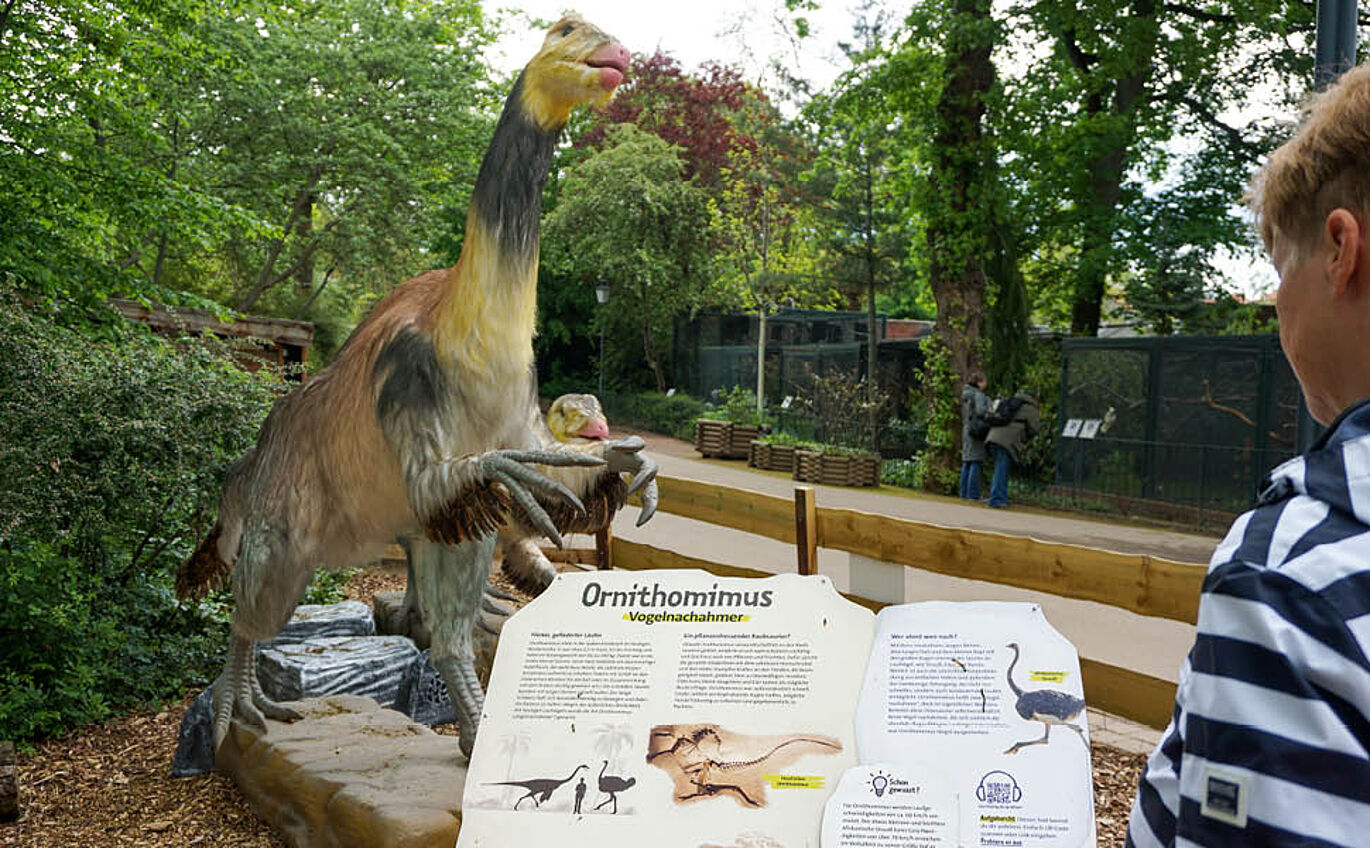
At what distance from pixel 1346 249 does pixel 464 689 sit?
9.80 feet

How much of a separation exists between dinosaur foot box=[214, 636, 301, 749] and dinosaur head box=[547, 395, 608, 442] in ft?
4.58

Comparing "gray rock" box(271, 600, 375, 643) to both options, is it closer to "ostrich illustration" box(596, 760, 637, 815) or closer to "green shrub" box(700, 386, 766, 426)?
"ostrich illustration" box(596, 760, 637, 815)

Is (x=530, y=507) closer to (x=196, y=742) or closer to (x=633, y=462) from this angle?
(x=633, y=462)

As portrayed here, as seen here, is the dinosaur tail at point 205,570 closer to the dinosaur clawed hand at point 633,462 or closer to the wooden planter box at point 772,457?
the dinosaur clawed hand at point 633,462

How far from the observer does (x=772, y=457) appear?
57.7 ft

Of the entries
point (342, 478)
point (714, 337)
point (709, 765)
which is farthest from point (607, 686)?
point (714, 337)

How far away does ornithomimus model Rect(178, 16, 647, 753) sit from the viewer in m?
3.11

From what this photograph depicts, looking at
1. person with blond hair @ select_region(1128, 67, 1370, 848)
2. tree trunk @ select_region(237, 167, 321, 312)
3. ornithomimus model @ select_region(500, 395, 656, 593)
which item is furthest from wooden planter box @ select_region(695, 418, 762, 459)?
person with blond hair @ select_region(1128, 67, 1370, 848)

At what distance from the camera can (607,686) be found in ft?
7.57

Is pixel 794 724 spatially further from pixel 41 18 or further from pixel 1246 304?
pixel 1246 304

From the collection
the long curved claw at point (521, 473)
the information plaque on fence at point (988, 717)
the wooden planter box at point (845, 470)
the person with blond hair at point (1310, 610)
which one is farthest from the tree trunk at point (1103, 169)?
the person with blond hair at point (1310, 610)

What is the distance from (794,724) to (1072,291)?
52.7 feet

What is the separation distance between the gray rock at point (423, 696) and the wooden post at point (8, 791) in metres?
1.58

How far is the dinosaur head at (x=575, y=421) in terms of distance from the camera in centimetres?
404
